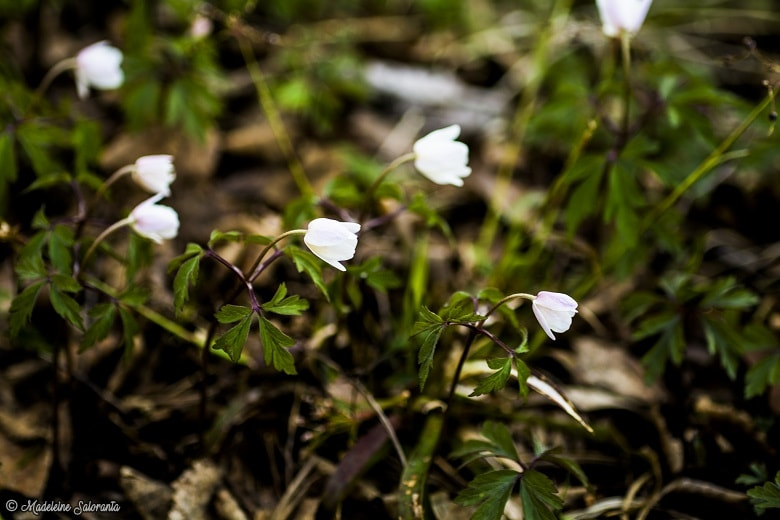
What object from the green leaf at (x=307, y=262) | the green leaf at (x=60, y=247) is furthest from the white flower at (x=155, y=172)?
the green leaf at (x=307, y=262)

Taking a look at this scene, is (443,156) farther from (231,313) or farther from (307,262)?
(231,313)

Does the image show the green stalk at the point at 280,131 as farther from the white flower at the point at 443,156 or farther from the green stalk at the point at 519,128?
the white flower at the point at 443,156

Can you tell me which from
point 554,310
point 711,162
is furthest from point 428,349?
point 711,162

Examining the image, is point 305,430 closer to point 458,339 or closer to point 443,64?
point 458,339

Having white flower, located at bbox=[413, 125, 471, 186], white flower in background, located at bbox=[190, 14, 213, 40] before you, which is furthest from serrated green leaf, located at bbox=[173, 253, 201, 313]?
white flower in background, located at bbox=[190, 14, 213, 40]

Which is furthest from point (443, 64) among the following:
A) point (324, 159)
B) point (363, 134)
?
point (324, 159)

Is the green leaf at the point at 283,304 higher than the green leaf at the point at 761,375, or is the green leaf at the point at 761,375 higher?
the green leaf at the point at 283,304

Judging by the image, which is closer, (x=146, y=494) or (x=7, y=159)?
(x=146, y=494)
